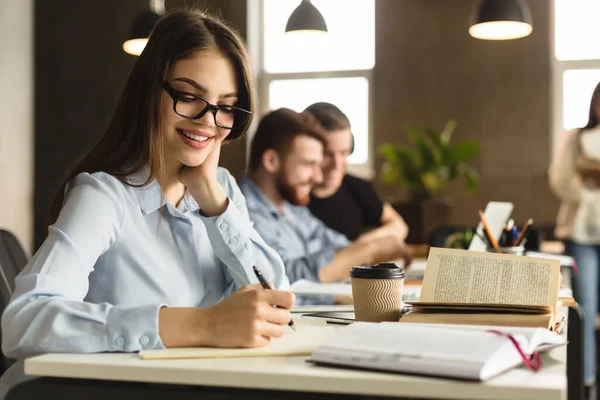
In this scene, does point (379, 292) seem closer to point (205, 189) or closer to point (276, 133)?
point (205, 189)

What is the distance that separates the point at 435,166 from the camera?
5242 mm

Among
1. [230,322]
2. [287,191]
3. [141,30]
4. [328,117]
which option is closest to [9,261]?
[230,322]

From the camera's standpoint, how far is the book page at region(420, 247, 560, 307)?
128 centimetres

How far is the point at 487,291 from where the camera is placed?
1.29 metres

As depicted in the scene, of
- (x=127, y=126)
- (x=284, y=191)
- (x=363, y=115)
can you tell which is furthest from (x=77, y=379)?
(x=363, y=115)

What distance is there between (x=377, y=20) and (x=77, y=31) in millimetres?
2373

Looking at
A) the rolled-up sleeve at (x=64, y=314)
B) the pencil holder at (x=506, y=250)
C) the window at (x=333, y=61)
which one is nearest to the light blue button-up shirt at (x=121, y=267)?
the rolled-up sleeve at (x=64, y=314)

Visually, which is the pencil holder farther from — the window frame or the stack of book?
the window frame

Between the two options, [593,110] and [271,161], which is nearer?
[271,161]

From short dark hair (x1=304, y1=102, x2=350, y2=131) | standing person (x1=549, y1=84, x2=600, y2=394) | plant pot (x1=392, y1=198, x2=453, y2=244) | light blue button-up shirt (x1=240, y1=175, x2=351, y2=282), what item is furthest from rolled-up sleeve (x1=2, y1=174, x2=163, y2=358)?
plant pot (x1=392, y1=198, x2=453, y2=244)

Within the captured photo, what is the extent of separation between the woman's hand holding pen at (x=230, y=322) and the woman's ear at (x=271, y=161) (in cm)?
170

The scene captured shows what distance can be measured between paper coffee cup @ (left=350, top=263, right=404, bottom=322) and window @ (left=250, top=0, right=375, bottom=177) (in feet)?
15.0

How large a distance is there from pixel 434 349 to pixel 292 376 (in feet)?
0.62

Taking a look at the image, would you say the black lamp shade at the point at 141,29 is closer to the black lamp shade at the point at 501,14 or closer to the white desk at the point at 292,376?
the black lamp shade at the point at 501,14
